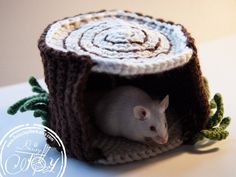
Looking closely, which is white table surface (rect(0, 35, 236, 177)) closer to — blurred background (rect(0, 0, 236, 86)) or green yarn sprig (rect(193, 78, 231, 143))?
green yarn sprig (rect(193, 78, 231, 143))

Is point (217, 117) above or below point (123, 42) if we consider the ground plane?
below

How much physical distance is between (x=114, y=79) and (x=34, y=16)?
0.45 meters

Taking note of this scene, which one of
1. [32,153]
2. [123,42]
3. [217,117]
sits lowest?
[32,153]

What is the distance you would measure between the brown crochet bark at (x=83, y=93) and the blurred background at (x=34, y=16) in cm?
43

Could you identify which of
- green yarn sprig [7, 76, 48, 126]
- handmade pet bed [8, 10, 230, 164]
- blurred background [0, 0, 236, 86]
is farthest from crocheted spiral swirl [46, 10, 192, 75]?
blurred background [0, 0, 236, 86]

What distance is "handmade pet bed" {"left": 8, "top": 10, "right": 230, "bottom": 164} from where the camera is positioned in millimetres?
661

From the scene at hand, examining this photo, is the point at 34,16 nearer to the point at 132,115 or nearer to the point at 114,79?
the point at 114,79

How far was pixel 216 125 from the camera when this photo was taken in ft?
2.57

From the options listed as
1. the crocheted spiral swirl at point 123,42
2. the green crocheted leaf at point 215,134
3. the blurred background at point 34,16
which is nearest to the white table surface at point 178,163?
the green crocheted leaf at point 215,134

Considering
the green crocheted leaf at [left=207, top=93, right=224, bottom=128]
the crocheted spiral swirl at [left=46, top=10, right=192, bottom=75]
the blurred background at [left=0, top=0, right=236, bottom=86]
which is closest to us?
the crocheted spiral swirl at [left=46, top=10, right=192, bottom=75]

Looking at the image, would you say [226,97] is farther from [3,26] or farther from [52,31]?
[3,26]

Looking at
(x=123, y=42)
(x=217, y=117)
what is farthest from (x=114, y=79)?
(x=217, y=117)

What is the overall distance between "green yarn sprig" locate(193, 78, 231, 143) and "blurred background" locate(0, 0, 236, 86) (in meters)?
0.57

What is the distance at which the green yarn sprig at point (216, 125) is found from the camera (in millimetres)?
745
